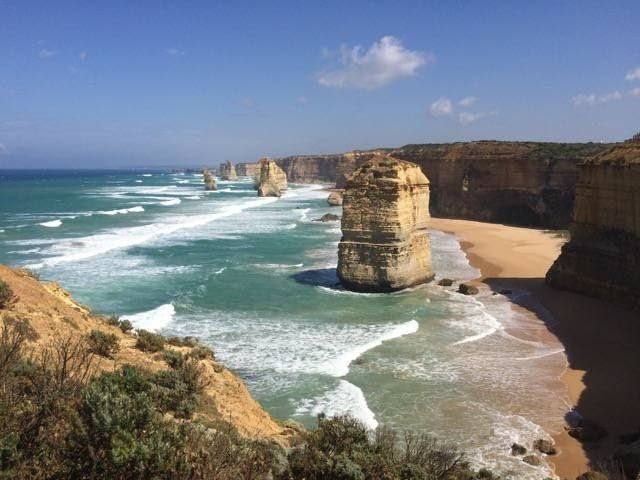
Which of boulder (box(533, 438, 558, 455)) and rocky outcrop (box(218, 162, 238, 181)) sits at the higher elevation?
rocky outcrop (box(218, 162, 238, 181))

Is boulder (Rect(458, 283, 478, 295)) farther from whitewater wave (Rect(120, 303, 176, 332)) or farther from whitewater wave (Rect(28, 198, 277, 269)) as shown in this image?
whitewater wave (Rect(28, 198, 277, 269))

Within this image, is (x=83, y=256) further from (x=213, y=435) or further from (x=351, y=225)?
(x=213, y=435)

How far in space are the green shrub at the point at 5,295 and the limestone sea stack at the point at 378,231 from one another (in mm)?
15173

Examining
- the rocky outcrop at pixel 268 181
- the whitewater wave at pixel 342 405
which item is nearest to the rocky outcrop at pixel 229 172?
the rocky outcrop at pixel 268 181

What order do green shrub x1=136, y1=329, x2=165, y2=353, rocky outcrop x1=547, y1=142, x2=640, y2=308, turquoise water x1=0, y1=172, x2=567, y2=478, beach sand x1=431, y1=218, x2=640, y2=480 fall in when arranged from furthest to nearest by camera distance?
rocky outcrop x1=547, y1=142, x2=640, y2=308, turquoise water x1=0, y1=172, x2=567, y2=478, beach sand x1=431, y1=218, x2=640, y2=480, green shrub x1=136, y1=329, x2=165, y2=353

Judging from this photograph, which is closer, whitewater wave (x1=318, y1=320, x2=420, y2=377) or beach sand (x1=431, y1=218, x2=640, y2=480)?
beach sand (x1=431, y1=218, x2=640, y2=480)

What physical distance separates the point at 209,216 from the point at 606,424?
4776 cm

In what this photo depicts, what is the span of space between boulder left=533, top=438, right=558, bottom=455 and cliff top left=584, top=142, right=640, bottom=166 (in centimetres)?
1321

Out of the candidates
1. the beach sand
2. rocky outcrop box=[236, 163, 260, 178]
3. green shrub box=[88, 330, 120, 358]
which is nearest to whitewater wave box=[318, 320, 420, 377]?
the beach sand

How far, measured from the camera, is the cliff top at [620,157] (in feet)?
67.1

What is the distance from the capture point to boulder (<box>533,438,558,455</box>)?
11.1m

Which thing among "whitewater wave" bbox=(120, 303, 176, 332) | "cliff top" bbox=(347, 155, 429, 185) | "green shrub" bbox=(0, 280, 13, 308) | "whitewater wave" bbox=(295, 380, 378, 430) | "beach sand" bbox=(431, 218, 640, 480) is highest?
"cliff top" bbox=(347, 155, 429, 185)

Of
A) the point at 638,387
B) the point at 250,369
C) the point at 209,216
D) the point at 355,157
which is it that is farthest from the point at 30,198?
the point at 638,387

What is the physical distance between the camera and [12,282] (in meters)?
11.2
